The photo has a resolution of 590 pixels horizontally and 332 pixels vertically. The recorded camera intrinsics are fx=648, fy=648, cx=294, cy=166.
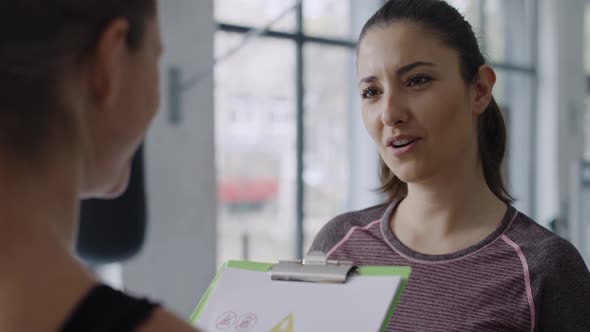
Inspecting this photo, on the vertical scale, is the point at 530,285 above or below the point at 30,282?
below

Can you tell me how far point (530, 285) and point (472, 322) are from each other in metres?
0.10

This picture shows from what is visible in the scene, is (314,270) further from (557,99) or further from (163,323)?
(557,99)

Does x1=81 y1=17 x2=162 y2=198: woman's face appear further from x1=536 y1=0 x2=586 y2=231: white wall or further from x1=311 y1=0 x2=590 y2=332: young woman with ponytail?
x1=536 y1=0 x2=586 y2=231: white wall

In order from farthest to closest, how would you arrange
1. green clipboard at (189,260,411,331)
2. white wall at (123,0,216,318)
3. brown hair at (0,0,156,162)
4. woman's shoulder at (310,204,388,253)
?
white wall at (123,0,216,318) < woman's shoulder at (310,204,388,253) < green clipboard at (189,260,411,331) < brown hair at (0,0,156,162)

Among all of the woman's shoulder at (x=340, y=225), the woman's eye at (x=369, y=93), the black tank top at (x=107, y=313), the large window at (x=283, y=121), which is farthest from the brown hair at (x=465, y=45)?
the large window at (x=283, y=121)

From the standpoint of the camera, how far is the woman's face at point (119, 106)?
45cm

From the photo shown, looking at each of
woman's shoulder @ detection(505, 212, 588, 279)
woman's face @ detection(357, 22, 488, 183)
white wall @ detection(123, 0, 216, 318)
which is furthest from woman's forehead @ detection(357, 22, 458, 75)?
white wall @ detection(123, 0, 216, 318)

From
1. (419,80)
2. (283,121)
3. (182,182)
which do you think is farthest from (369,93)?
(283,121)

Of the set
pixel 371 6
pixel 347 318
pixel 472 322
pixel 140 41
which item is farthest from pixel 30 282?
pixel 371 6

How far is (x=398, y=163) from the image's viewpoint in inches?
41.9

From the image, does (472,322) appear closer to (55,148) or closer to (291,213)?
(55,148)

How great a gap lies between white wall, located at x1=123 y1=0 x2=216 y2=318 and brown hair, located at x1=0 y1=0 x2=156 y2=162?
217 centimetres

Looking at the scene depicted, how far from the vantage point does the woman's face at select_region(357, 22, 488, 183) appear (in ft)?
3.42

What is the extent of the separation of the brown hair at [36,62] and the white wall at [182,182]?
7.11ft
